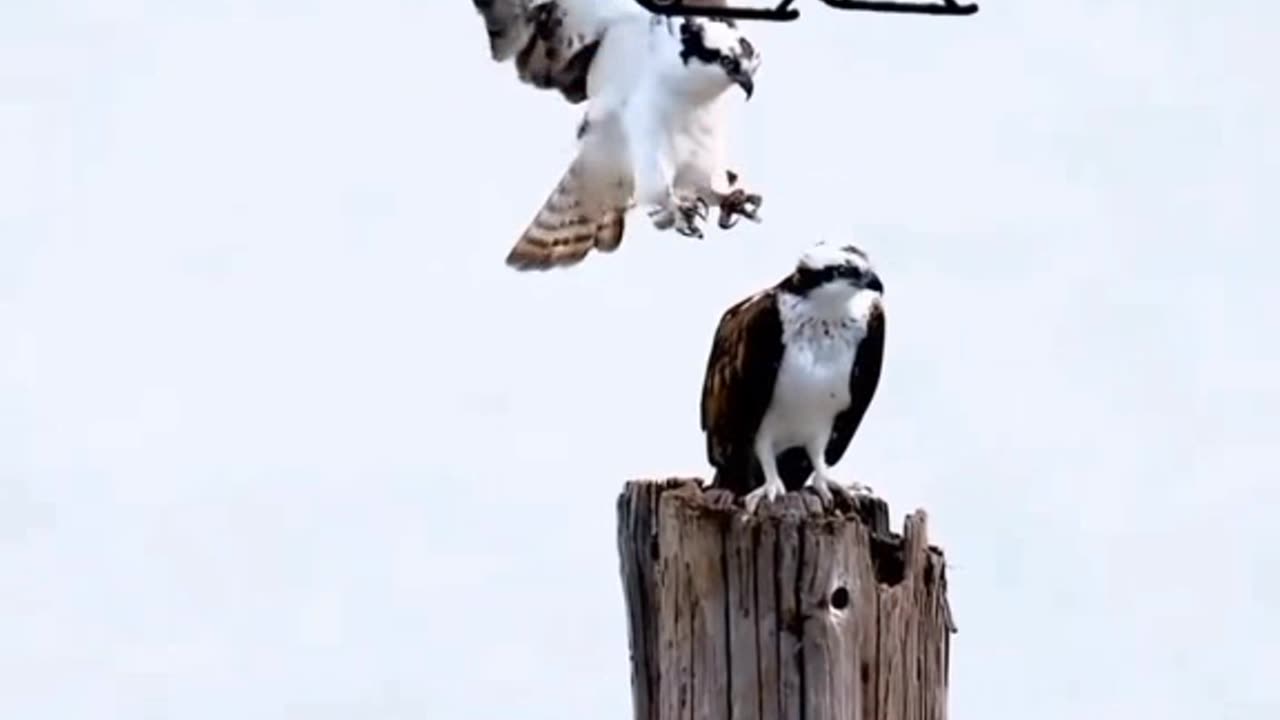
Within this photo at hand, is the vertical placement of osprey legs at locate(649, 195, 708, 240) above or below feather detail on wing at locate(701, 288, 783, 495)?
above

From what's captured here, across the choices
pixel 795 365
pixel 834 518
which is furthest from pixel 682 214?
pixel 834 518

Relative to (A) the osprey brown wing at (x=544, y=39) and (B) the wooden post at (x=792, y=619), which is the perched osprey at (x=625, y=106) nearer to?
(A) the osprey brown wing at (x=544, y=39)

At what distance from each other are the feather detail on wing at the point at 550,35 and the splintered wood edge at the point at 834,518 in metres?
2.66

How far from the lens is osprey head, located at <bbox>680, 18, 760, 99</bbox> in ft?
23.4

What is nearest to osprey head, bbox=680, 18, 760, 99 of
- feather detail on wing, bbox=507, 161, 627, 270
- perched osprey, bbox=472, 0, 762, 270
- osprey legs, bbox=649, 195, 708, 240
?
perched osprey, bbox=472, 0, 762, 270

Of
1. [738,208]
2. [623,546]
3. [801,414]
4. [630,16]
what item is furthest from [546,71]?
[623,546]

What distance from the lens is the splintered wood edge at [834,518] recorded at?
470cm

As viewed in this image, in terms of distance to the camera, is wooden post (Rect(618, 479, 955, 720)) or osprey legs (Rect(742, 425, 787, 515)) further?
osprey legs (Rect(742, 425, 787, 515))

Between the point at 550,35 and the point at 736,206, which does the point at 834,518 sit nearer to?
the point at 736,206

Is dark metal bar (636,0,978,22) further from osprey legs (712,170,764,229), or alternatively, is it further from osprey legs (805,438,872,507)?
osprey legs (712,170,764,229)

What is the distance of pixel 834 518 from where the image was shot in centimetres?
473

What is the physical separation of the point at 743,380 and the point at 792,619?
1179 mm

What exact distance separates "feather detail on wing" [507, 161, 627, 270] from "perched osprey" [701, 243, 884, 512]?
1.77 metres

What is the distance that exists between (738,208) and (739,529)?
2.40 meters
